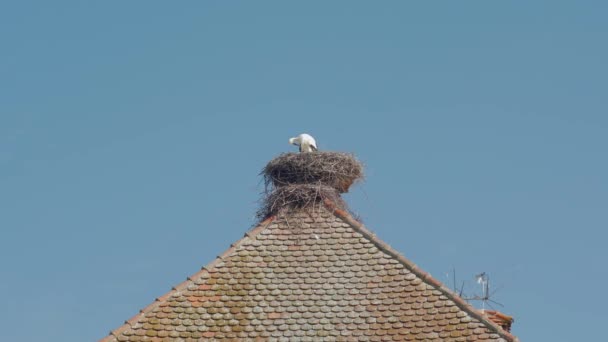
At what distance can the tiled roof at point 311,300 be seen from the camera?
Result: 1948cm

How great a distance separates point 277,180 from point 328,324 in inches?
166

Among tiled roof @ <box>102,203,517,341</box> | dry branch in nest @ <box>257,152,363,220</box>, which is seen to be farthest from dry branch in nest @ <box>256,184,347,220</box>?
tiled roof @ <box>102,203,517,341</box>

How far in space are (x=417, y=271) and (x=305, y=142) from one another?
473 cm

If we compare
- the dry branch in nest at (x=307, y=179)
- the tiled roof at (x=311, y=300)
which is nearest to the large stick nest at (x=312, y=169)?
the dry branch in nest at (x=307, y=179)

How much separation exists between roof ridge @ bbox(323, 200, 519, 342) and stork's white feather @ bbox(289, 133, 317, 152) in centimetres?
225

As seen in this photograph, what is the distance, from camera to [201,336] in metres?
19.5

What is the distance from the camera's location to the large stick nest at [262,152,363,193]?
915 inches

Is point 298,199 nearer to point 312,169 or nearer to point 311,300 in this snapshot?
point 312,169

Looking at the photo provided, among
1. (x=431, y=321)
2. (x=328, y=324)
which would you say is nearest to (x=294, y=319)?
(x=328, y=324)

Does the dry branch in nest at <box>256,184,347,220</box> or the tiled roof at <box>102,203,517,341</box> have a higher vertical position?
the dry branch in nest at <box>256,184,347,220</box>

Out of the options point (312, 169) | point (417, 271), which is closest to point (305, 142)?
point (312, 169)

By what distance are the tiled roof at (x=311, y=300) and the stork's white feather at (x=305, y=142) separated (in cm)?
307

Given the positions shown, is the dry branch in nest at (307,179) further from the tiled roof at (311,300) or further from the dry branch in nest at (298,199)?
the tiled roof at (311,300)

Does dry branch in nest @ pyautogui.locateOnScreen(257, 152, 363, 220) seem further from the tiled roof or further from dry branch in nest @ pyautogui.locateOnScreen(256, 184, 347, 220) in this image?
the tiled roof
